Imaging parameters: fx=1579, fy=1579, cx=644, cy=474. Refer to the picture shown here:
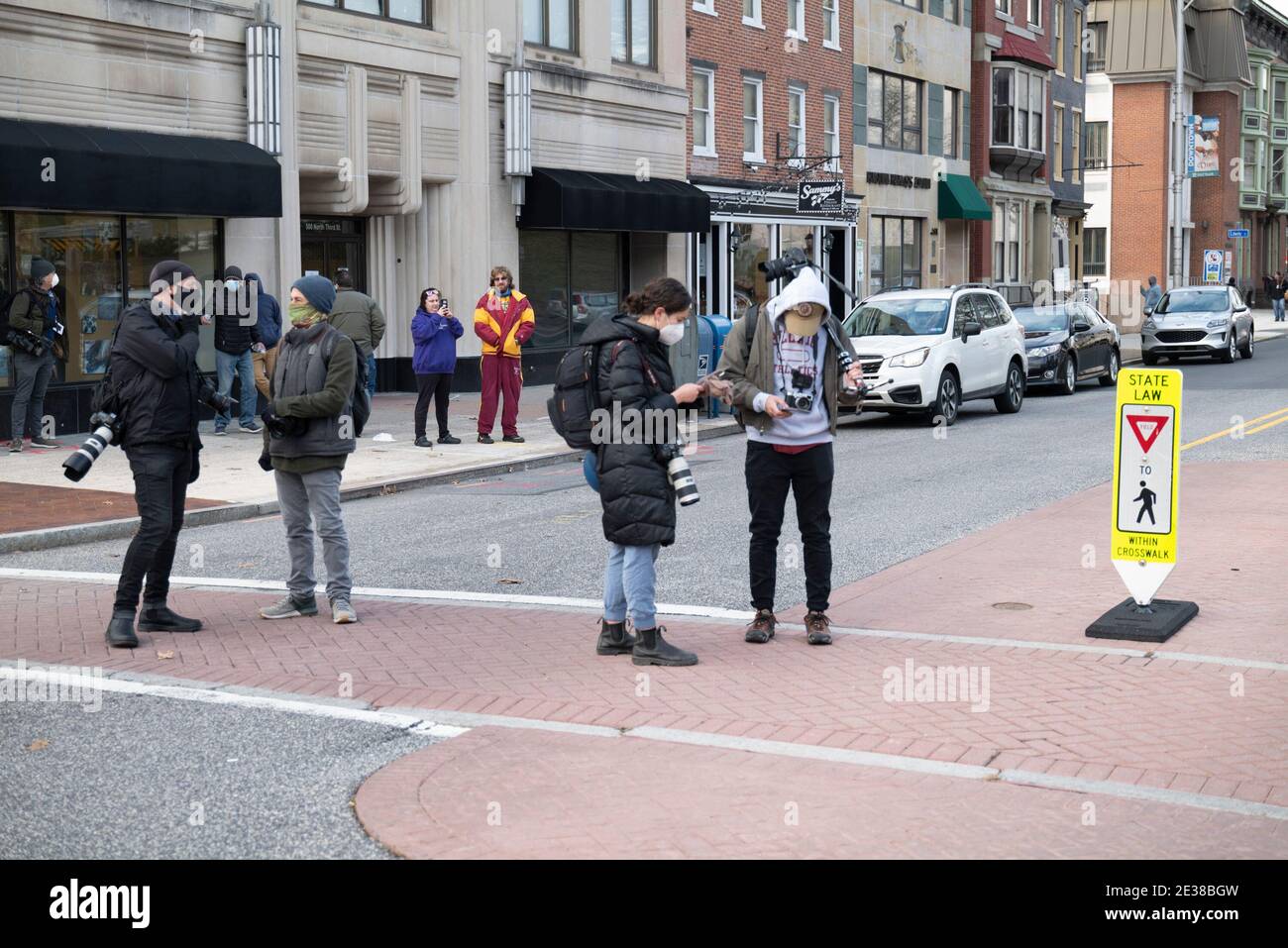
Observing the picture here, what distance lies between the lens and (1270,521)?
38.9 feet

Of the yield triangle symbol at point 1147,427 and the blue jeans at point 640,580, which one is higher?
the yield triangle symbol at point 1147,427

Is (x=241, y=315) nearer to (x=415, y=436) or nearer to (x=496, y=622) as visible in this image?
(x=415, y=436)

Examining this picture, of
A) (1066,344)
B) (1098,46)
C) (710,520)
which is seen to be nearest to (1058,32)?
(1098,46)

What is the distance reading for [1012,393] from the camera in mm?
21859

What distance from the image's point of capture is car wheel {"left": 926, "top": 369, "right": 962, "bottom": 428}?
1984 cm

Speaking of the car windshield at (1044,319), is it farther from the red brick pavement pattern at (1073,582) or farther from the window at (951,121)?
the window at (951,121)

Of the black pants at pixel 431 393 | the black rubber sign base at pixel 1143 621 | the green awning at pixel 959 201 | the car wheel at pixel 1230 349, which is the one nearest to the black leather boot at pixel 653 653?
the black rubber sign base at pixel 1143 621

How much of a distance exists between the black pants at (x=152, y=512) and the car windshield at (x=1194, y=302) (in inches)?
1131

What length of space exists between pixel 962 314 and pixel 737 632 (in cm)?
1324

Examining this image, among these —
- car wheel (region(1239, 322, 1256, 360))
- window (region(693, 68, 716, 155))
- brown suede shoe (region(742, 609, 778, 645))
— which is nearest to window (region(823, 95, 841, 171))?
window (region(693, 68, 716, 155))

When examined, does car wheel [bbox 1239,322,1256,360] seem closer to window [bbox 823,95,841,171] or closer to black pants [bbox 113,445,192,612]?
window [bbox 823,95,841,171]

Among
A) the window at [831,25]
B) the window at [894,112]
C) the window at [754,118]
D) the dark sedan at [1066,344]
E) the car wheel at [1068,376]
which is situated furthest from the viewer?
the window at [894,112]

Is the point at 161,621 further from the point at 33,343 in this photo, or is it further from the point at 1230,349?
the point at 1230,349

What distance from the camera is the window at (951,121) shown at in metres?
42.4
